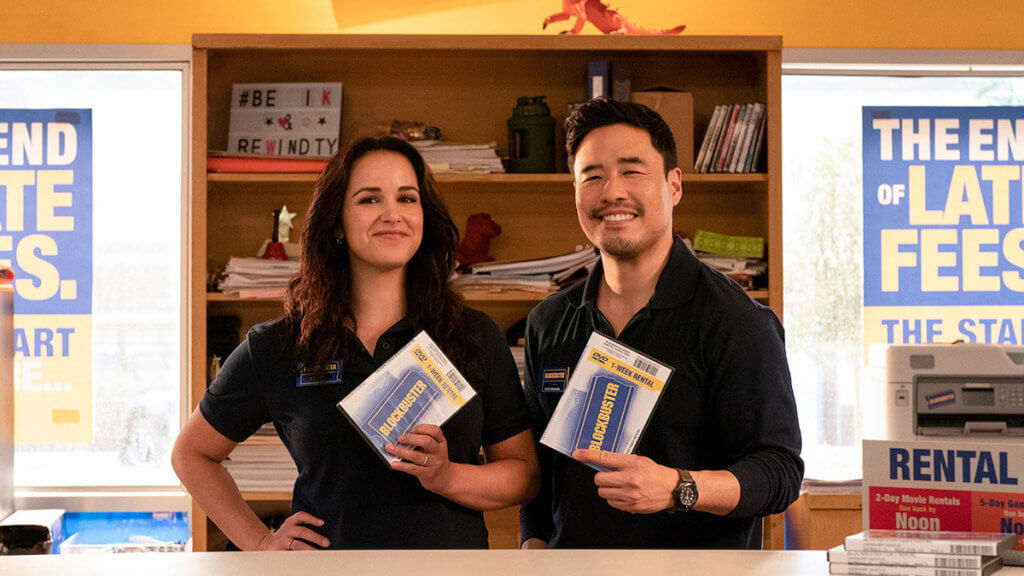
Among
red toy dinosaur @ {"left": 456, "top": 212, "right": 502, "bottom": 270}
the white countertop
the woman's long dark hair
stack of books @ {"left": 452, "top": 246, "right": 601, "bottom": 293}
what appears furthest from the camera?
red toy dinosaur @ {"left": 456, "top": 212, "right": 502, "bottom": 270}

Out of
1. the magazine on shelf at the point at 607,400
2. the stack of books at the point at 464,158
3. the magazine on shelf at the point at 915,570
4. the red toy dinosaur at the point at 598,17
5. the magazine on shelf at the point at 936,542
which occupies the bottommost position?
the magazine on shelf at the point at 915,570

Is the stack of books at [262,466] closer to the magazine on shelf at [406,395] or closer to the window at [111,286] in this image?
the window at [111,286]

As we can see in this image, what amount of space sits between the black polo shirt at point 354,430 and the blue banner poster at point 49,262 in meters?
2.10

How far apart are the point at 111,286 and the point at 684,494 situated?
2811 millimetres

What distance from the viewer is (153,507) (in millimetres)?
3652

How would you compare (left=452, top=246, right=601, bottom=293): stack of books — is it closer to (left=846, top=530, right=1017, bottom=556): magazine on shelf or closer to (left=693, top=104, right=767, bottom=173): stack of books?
(left=693, top=104, right=767, bottom=173): stack of books

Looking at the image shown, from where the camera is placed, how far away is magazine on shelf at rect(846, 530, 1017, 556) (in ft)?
3.95

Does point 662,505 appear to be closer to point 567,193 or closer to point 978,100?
point 567,193

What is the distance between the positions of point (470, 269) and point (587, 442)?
1870 mm

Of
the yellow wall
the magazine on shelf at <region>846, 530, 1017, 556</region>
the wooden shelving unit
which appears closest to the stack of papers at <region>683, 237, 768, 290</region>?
the wooden shelving unit

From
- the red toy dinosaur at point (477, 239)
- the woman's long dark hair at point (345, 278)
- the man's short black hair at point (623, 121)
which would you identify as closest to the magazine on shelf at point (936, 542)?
the woman's long dark hair at point (345, 278)

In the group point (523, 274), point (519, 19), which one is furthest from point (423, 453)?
point (519, 19)

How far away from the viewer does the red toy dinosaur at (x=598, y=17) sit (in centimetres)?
341

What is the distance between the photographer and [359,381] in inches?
69.8
